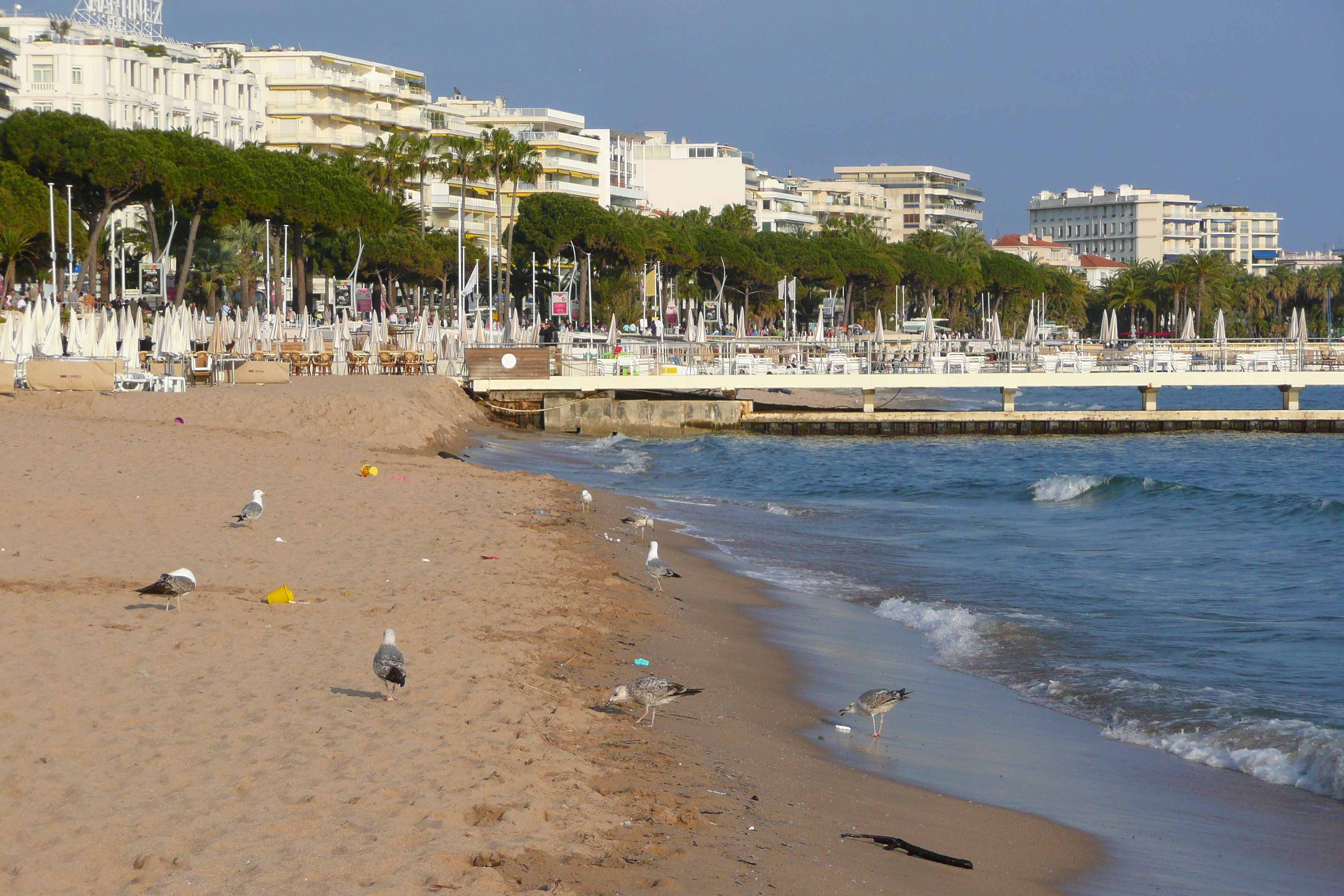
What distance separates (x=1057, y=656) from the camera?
12820 millimetres

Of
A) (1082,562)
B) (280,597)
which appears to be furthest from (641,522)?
(280,597)

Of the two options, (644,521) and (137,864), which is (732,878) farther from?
(644,521)

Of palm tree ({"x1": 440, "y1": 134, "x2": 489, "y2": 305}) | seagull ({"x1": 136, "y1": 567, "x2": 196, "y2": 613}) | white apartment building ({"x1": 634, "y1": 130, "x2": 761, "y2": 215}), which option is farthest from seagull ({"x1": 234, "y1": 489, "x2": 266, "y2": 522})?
white apartment building ({"x1": 634, "y1": 130, "x2": 761, "y2": 215})

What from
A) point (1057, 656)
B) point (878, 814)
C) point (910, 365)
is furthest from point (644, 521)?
point (910, 365)

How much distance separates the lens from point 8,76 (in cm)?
8262

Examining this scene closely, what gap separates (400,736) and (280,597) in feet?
12.0

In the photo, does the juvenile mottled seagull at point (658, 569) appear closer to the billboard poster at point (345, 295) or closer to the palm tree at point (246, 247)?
the billboard poster at point (345, 295)

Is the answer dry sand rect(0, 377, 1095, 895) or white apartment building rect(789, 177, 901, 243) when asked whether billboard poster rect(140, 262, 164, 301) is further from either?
white apartment building rect(789, 177, 901, 243)

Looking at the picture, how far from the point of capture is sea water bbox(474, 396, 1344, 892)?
36.0ft

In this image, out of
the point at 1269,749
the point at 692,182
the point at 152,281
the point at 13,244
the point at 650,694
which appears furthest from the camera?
the point at 692,182

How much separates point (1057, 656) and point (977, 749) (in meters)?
3.74

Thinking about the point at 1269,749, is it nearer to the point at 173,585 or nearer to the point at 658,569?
the point at 658,569

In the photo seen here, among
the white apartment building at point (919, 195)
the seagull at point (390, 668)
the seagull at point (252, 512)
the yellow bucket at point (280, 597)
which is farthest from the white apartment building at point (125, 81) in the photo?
the white apartment building at point (919, 195)

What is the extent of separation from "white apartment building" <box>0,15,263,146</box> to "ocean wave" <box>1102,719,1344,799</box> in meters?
74.4
